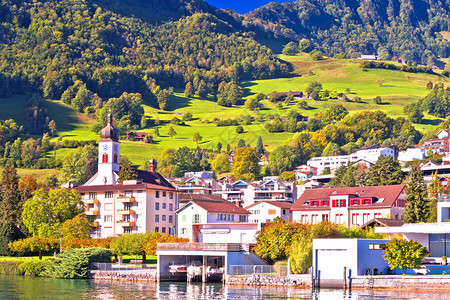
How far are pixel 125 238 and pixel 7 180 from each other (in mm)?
30217

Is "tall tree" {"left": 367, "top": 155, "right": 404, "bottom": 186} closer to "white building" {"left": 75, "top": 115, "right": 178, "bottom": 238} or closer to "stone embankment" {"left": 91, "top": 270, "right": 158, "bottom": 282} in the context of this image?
"white building" {"left": 75, "top": 115, "right": 178, "bottom": 238}

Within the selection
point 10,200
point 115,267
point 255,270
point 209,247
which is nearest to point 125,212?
point 10,200

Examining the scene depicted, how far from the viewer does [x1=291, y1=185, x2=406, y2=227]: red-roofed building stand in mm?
113188

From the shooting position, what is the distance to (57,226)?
11444cm

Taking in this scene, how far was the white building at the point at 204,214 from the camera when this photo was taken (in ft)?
374

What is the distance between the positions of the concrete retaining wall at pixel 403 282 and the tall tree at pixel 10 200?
62.8 meters

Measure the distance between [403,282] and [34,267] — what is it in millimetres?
43663

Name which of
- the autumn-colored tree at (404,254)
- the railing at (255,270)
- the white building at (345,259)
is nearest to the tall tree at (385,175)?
the railing at (255,270)

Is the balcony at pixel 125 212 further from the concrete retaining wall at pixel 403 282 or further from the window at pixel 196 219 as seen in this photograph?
the concrete retaining wall at pixel 403 282

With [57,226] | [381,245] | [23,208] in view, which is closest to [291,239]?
[381,245]

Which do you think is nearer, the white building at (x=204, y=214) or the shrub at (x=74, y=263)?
the shrub at (x=74, y=263)

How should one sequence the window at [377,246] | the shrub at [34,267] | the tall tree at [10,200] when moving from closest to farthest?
the window at [377,246] → the shrub at [34,267] → the tall tree at [10,200]

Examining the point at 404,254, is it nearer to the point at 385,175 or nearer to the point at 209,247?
the point at 209,247

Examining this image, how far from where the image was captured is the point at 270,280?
258ft
